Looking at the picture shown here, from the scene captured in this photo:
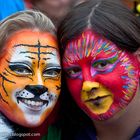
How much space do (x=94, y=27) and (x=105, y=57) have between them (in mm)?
148

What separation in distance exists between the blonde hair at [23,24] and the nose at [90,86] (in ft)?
1.01

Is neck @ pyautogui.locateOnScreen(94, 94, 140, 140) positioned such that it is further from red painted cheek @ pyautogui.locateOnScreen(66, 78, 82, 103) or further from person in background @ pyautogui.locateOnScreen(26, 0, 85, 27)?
person in background @ pyautogui.locateOnScreen(26, 0, 85, 27)

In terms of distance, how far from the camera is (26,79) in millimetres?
1821

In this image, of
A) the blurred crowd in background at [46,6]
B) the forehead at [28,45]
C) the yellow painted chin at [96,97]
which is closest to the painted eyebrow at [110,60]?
the yellow painted chin at [96,97]

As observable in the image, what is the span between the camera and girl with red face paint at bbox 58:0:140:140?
1850mm

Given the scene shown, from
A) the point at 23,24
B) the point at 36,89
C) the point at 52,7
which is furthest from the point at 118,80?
the point at 52,7

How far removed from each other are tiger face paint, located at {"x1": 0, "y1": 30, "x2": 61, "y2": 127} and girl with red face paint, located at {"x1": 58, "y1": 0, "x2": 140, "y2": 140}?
0.13 m

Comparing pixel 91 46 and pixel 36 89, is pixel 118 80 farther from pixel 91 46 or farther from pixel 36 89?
pixel 36 89

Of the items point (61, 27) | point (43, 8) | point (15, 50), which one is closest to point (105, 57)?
point (61, 27)

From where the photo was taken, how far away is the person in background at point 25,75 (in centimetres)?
182

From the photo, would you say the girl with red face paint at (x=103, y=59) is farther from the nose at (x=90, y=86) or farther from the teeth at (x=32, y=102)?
the teeth at (x=32, y=102)

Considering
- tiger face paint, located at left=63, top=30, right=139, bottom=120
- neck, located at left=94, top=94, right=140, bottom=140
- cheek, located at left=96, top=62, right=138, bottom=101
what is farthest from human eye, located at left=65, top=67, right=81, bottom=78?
neck, located at left=94, top=94, right=140, bottom=140

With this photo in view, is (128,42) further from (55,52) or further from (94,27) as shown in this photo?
(55,52)

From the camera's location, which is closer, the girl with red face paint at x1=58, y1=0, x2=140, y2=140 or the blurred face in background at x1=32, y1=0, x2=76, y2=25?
the girl with red face paint at x1=58, y1=0, x2=140, y2=140
